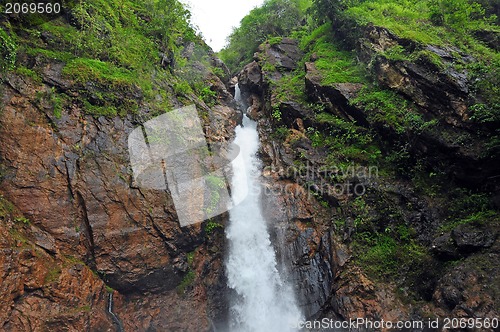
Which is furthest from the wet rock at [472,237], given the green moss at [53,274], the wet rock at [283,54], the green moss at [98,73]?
the wet rock at [283,54]

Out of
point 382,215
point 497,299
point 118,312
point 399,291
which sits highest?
point 382,215

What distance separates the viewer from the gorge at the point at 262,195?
8461mm

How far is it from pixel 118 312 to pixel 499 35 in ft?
61.1

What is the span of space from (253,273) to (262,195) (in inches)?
136

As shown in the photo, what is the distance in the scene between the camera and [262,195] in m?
13.6

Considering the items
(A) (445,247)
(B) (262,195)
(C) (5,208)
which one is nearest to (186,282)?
(B) (262,195)

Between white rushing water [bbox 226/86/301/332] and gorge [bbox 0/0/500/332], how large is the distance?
5cm

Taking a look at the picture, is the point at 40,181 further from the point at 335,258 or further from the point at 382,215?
the point at 382,215

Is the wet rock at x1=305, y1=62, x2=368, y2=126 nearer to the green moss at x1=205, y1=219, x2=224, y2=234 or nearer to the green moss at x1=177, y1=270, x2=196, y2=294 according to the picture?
the green moss at x1=205, y1=219, x2=224, y2=234

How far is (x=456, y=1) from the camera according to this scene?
48.0 feet

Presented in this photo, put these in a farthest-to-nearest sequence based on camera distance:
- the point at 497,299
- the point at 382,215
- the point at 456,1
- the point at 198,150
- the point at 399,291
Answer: the point at 456,1 → the point at 198,150 → the point at 382,215 → the point at 399,291 → the point at 497,299

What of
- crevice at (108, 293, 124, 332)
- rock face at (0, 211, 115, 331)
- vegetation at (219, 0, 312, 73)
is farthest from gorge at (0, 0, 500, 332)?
vegetation at (219, 0, 312, 73)

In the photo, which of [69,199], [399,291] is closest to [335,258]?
[399,291]

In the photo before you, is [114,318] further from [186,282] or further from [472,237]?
[472,237]
